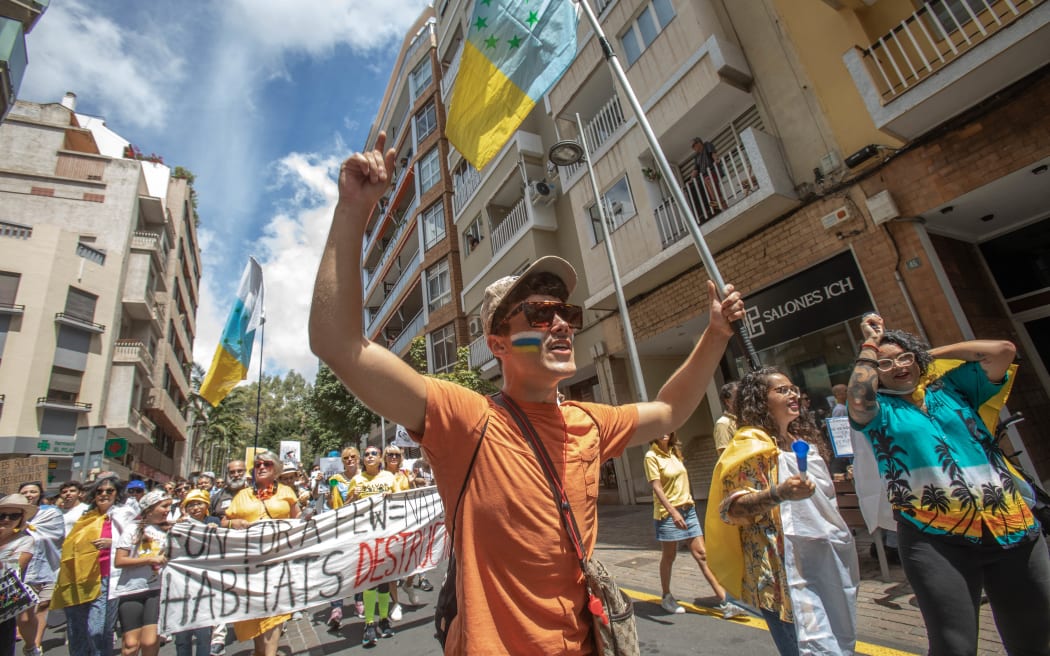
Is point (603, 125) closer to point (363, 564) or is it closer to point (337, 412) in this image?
point (363, 564)

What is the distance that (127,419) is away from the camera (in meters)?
23.7

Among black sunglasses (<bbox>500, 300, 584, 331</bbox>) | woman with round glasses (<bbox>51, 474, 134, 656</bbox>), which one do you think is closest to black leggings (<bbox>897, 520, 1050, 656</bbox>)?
black sunglasses (<bbox>500, 300, 584, 331</bbox>)

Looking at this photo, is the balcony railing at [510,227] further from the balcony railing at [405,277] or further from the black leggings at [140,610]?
the black leggings at [140,610]

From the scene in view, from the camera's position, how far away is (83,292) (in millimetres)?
22922

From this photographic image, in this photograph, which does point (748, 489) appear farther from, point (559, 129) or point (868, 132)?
point (559, 129)

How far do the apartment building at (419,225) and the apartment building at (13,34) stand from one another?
47.8 ft

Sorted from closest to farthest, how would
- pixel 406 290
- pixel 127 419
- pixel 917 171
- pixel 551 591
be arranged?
pixel 551 591
pixel 917 171
pixel 127 419
pixel 406 290

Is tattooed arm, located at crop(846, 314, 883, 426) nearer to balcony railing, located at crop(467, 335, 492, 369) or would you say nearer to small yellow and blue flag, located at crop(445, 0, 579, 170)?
small yellow and blue flag, located at crop(445, 0, 579, 170)

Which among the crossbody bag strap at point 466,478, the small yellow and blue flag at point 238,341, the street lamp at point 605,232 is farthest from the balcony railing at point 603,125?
the crossbody bag strap at point 466,478

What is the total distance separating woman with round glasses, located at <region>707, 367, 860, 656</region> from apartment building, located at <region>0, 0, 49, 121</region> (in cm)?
857

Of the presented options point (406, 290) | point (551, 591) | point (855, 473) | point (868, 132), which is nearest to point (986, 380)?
point (855, 473)

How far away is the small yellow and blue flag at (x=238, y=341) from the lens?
32.5 ft

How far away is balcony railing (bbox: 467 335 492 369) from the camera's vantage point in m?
17.0

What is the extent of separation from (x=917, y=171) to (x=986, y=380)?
600 centimetres
